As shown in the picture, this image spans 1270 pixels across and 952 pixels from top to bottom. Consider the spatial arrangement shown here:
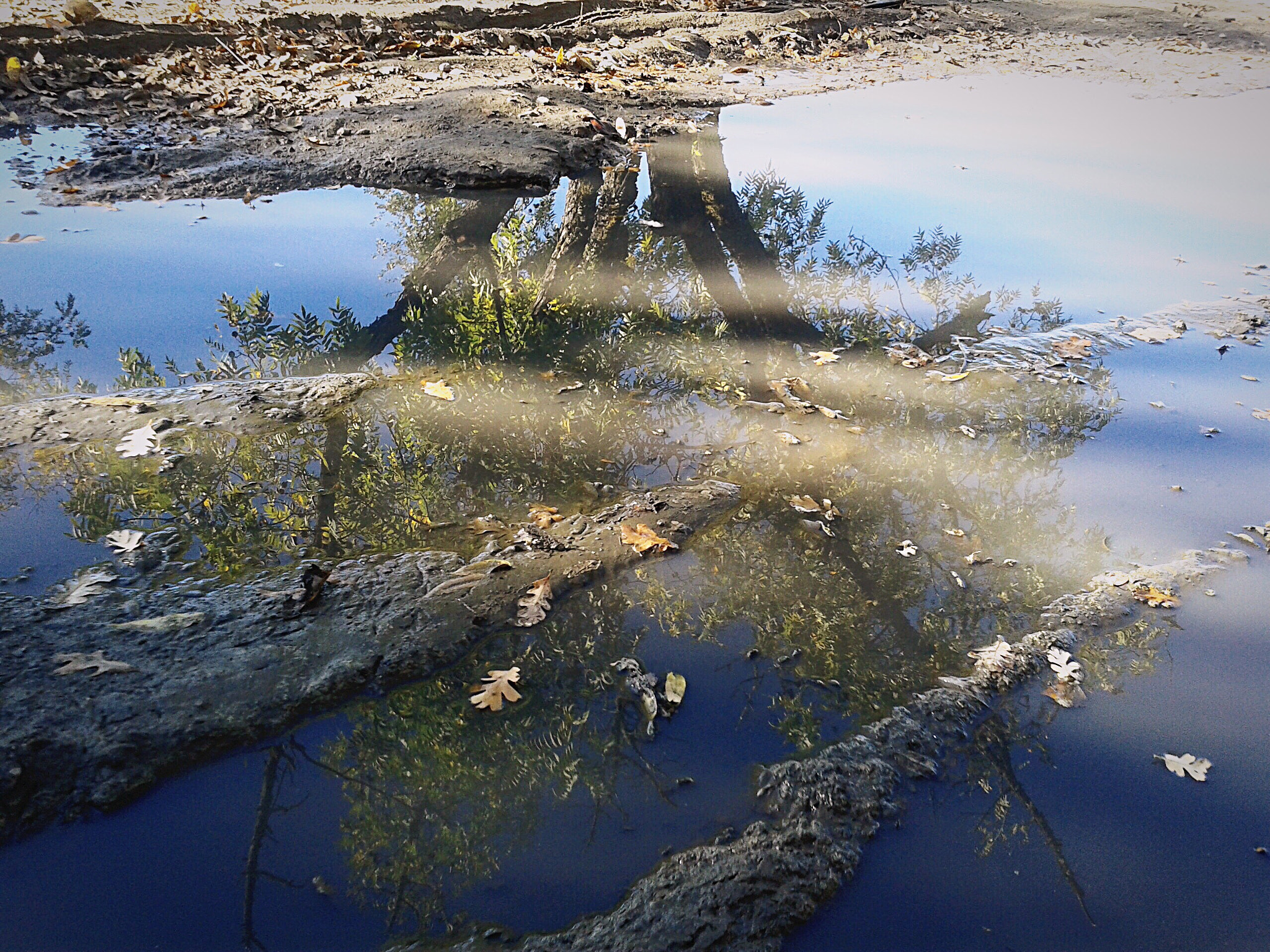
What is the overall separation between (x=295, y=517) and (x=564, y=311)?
2.26 metres

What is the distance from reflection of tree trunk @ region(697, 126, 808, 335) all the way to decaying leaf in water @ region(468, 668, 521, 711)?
2955mm

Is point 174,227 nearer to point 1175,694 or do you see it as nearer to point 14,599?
point 14,599

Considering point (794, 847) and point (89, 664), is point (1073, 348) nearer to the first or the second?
point (794, 847)

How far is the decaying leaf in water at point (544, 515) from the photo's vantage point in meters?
3.10

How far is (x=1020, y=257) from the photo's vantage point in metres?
5.82

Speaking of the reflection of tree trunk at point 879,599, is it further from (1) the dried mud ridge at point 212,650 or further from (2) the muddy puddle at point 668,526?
(1) the dried mud ridge at point 212,650

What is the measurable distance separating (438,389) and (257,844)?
7.81ft

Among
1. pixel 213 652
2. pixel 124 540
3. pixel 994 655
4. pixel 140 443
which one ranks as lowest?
pixel 994 655

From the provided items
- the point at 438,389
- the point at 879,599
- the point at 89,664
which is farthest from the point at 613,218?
the point at 89,664

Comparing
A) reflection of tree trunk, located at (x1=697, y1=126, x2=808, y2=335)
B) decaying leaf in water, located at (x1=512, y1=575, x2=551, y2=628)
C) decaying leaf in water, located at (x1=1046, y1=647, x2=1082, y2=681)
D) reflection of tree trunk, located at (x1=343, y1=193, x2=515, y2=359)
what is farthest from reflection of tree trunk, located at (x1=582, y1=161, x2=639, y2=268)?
decaying leaf in water, located at (x1=1046, y1=647, x2=1082, y2=681)

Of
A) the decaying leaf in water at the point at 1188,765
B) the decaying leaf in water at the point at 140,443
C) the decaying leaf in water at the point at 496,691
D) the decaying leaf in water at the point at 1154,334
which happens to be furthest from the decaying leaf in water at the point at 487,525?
the decaying leaf in water at the point at 1154,334

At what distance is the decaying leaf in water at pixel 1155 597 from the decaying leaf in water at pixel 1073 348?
2070mm

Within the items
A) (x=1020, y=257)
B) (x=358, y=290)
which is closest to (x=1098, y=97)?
(x=1020, y=257)

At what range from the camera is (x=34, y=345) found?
4016 mm
